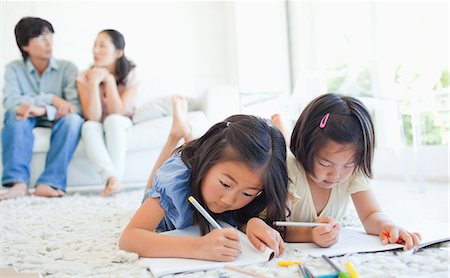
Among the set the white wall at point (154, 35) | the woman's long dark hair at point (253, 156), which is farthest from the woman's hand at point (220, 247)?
the white wall at point (154, 35)

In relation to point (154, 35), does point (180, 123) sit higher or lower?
lower

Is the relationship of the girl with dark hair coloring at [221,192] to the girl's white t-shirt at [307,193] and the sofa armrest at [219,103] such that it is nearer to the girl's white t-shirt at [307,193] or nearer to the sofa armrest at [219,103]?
the girl's white t-shirt at [307,193]

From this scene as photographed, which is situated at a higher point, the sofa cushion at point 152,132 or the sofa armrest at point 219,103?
the sofa armrest at point 219,103

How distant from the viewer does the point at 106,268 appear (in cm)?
72

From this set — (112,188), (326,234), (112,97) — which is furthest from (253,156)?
(112,97)

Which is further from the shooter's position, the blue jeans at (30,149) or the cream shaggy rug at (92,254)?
the blue jeans at (30,149)

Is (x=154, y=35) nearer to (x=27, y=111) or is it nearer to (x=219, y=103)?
(x=219, y=103)

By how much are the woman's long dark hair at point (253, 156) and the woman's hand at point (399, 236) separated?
0.18 metres

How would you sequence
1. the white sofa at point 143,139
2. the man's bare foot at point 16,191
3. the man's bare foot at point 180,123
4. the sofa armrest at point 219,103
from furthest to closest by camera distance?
the sofa armrest at point 219,103 → the white sofa at point 143,139 → the man's bare foot at point 16,191 → the man's bare foot at point 180,123

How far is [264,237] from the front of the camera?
77cm

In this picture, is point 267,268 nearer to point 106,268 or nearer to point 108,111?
point 106,268

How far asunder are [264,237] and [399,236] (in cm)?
25

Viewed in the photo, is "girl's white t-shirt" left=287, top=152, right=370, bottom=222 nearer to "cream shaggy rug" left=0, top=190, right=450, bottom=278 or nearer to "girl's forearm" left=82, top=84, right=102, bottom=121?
"cream shaggy rug" left=0, top=190, right=450, bottom=278

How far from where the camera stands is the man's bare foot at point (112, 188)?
1.90 m
